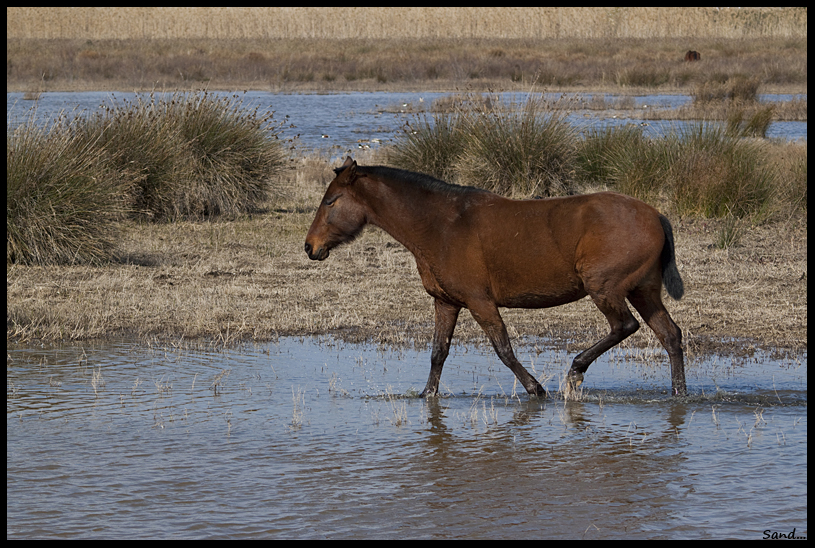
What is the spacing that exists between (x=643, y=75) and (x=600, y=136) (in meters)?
29.9

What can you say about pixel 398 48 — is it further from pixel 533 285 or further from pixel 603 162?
pixel 533 285

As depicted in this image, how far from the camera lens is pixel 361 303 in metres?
9.62

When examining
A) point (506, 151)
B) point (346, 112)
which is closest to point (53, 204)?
point (506, 151)

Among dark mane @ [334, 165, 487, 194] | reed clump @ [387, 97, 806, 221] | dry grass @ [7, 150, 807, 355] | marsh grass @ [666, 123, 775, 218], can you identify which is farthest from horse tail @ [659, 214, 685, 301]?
marsh grass @ [666, 123, 775, 218]

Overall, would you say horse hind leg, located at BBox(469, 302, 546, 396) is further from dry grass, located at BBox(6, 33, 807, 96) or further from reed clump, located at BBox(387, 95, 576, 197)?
dry grass, located at BBox(6, 33, 807, 96)

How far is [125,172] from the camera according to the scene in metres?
12.9

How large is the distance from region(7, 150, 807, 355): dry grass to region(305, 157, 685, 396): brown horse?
59.4 inches

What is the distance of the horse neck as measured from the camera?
6668mm

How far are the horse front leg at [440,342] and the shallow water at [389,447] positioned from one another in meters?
0.13

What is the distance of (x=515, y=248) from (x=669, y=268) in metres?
1.01

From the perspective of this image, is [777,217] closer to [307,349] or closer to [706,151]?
[706,151]

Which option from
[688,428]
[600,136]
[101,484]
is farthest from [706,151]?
[101,484]

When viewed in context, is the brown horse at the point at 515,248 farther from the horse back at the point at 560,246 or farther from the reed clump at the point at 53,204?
the reed clump at the point at 53,204

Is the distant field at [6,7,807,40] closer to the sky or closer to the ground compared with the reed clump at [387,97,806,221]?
closer to the sky
